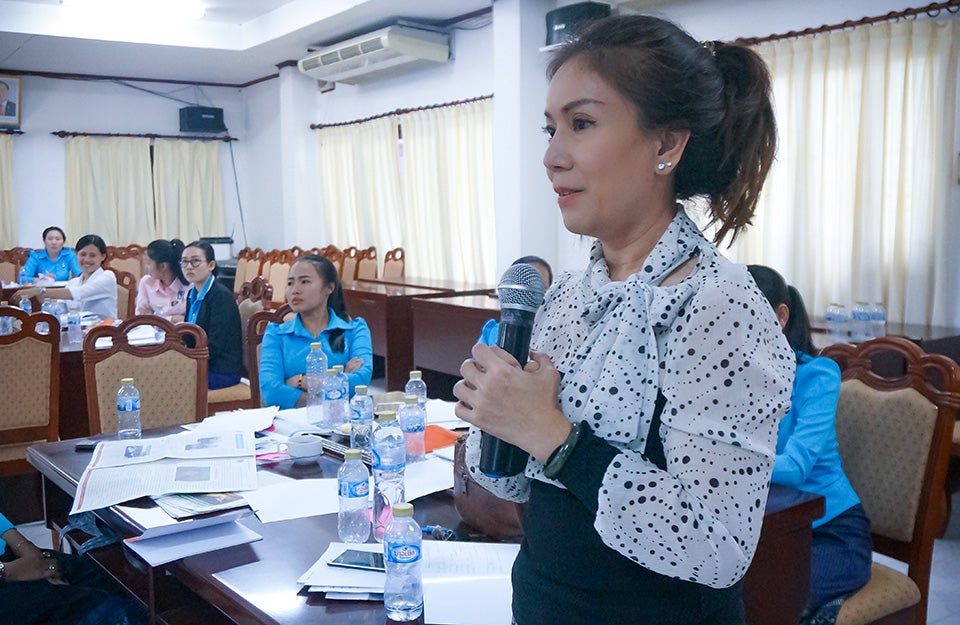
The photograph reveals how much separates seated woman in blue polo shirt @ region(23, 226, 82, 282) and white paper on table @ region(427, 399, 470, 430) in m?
6.50

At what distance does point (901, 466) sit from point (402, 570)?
1349 millimetres

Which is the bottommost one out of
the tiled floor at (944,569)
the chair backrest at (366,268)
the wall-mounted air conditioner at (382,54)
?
the tiled floor at (944,569)

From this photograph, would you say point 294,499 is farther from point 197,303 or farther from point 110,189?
point 110,189

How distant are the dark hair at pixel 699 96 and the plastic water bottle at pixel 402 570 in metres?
0.62

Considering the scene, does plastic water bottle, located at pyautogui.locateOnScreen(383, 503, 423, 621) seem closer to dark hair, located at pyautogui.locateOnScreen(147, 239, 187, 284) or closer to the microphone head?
the microphone head

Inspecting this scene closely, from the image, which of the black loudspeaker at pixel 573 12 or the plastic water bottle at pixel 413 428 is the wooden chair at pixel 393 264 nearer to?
the black loudspeaker at pixel 573 12

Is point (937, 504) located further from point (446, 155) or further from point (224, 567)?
point (446, 155)

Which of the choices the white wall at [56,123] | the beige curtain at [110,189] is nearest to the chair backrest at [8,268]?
the white wall at [56,123]

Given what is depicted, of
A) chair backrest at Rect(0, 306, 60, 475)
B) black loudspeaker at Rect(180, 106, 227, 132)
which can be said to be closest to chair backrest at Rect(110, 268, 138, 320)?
chair backrest at Rect(0, 306, 60, 475)

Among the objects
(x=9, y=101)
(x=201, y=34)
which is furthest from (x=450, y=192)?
(x=9, y=101)

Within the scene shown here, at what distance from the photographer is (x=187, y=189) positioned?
10094mm

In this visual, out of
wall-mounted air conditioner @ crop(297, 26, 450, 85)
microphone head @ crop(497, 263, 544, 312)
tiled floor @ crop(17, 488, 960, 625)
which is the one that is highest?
wall-mounted air conditioner @ crop(297, 26, 450, 85)

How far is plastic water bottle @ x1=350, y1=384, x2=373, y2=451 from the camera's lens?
2.10 m

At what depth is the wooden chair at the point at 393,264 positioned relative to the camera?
7660mm
